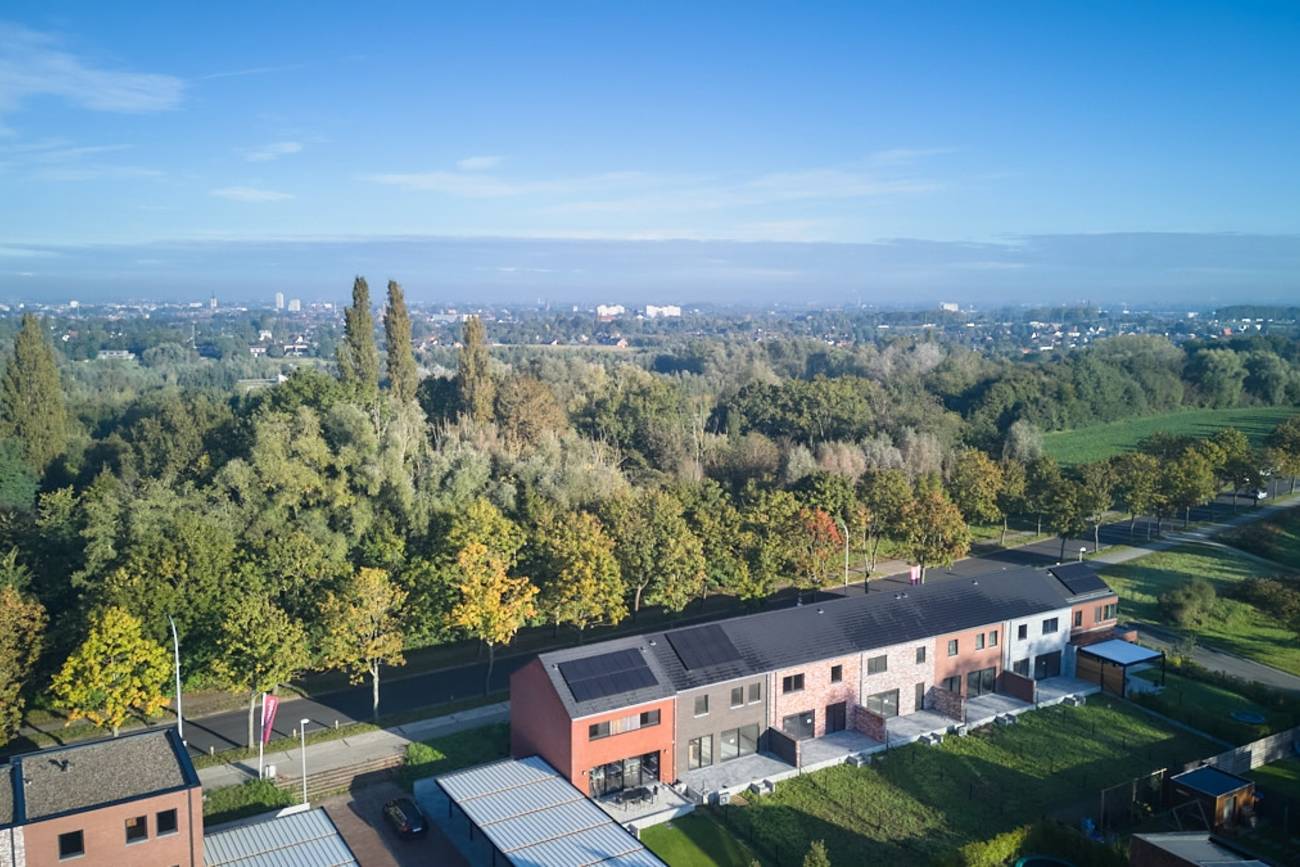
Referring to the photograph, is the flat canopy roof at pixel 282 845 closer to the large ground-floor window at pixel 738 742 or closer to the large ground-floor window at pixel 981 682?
the large ground-floor window at pixel 738 742

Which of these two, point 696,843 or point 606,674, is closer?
point 696,843

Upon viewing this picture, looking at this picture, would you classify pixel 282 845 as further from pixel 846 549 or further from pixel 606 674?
pixel 846 549

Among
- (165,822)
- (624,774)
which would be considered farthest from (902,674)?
(165,822)

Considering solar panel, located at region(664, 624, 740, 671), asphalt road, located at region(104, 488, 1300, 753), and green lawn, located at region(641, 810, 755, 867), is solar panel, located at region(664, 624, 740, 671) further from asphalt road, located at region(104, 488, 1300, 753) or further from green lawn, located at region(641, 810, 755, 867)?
asphalt road, located at region(104, 488, 1300, 753)

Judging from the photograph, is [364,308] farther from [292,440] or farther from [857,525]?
[857,525]

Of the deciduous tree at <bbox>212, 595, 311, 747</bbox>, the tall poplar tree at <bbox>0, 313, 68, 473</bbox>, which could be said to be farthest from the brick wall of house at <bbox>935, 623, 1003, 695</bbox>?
the tall poplar tree at <bbox>0, 313, 68, 473</bbox>
